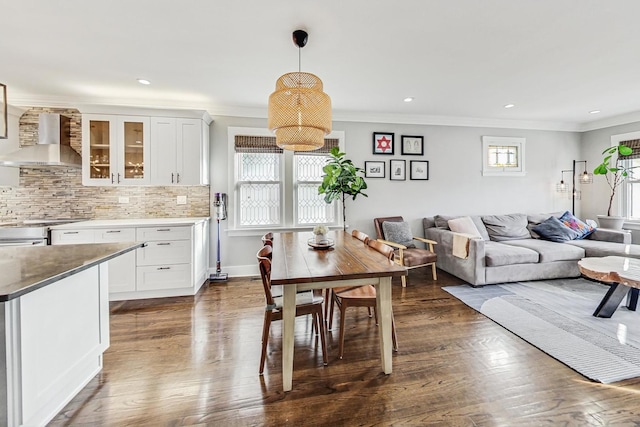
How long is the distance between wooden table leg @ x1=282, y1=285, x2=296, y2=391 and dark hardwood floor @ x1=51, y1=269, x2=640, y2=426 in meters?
0.11

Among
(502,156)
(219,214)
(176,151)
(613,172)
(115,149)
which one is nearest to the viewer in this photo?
(115,149)

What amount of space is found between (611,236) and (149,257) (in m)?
6.55

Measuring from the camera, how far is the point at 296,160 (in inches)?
174

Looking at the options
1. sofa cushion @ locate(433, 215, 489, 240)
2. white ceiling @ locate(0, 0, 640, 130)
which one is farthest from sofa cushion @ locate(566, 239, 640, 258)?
white ceiling @ locate(0, 0, 640, 130)

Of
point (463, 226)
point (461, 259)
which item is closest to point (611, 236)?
point (463, 226)

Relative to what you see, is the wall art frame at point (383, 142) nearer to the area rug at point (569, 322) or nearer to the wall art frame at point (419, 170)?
the wall art frame at point (419, 170)

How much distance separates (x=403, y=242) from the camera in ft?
14.2

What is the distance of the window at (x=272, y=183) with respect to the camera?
4.25 meters

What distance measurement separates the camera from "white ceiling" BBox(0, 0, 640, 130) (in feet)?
6.61

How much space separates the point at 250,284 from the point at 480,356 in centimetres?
283

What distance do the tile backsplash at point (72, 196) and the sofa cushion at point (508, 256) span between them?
4.27 m

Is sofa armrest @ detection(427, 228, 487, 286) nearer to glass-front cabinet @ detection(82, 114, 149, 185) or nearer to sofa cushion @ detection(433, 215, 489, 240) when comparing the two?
sofa cushion @ detection(433, 215, 489, 240)

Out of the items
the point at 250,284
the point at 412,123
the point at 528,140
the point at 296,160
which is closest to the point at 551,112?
the point at 528,140

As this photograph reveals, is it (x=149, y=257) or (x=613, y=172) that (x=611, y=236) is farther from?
(x=149, y=257)
